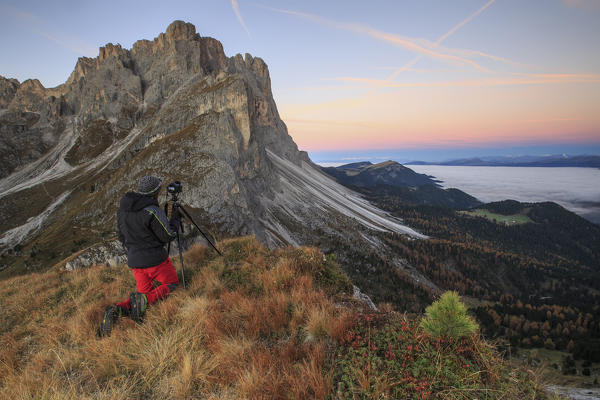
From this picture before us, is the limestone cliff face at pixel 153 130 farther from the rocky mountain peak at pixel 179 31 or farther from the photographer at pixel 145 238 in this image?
the photographer at pixel 145 238

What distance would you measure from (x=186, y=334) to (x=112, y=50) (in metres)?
164

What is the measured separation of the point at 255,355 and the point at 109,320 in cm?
357

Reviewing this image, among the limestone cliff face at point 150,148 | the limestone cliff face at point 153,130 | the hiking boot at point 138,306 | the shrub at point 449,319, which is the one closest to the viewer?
the shrub at point 449,319

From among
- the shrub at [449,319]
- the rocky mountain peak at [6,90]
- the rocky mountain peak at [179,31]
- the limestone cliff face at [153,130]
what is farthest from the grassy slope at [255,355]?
the rocky mountain peak at [6,90]

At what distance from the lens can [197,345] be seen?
394 centimetres

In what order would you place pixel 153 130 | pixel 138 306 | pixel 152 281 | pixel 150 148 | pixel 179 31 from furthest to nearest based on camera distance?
pixel 179 31
pixel 153 130
pixel 150 148
pixel 152 281
pixel 138 306

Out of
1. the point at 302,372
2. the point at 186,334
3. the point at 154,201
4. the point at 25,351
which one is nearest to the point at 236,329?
the point at 186,334

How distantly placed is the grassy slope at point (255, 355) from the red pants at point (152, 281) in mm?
374

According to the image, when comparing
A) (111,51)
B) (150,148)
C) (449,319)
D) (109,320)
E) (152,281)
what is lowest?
(109,320)

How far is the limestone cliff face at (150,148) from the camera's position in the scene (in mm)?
52031

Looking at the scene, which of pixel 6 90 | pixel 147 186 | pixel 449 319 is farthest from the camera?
pixel 6 90

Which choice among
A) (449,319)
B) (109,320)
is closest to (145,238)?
(109,320)

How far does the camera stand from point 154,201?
6.21 meters

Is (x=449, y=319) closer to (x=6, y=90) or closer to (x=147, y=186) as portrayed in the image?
(x=147, y=186)
